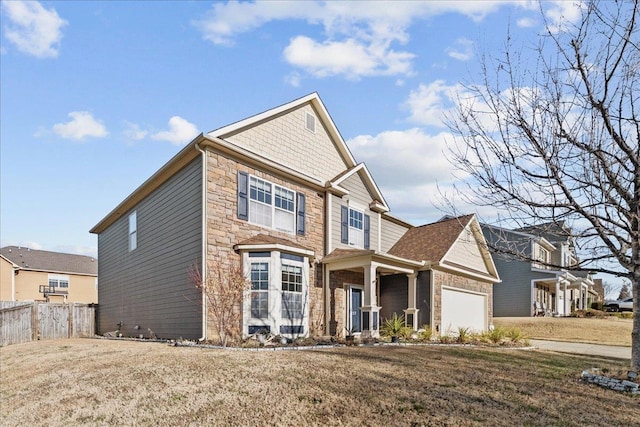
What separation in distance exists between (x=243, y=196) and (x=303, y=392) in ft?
26.2

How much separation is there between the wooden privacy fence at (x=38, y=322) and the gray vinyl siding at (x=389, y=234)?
1376cm

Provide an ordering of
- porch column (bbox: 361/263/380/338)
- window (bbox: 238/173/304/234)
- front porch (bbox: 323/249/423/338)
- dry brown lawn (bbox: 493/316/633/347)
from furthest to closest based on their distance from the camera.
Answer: dry brown lawn (bbox: 493/316/633/347) → front porch (bbox: 323/249/423/338) → porch column (bbox: 361/263/380/338) → window (bbox: 238/173/304/234)

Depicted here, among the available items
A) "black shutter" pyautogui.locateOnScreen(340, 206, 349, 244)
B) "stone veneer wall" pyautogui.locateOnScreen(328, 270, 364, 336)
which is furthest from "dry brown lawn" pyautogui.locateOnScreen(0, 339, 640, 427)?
"black shutter" pyautogui.locateOnScreen(340, 206, 349, 244)

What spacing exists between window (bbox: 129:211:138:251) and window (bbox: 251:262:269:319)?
23.0 feet

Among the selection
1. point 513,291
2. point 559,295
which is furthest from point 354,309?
point 559,295

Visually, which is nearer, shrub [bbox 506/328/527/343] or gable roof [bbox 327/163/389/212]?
shrub [bbox 506/328/527/343]

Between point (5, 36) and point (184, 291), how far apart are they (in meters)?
8.33

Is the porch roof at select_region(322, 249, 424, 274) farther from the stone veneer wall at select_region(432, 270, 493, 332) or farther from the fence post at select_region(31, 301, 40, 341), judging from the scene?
the fence post at select_region(31, 301, 40, 341)

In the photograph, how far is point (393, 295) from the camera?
1867 cm

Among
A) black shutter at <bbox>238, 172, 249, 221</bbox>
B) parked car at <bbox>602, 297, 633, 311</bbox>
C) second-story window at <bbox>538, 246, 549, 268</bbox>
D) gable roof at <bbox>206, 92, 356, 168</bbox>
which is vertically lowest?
parked car at <bbox>602, 297, 633, 311</bbox>

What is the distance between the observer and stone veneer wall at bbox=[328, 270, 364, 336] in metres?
16.2

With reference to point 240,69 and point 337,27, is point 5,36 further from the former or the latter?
point 337,27

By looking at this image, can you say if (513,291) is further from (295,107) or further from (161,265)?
(161,265)

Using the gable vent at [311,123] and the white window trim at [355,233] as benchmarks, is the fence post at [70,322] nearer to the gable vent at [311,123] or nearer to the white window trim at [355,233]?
the white window trim at [355,233]
